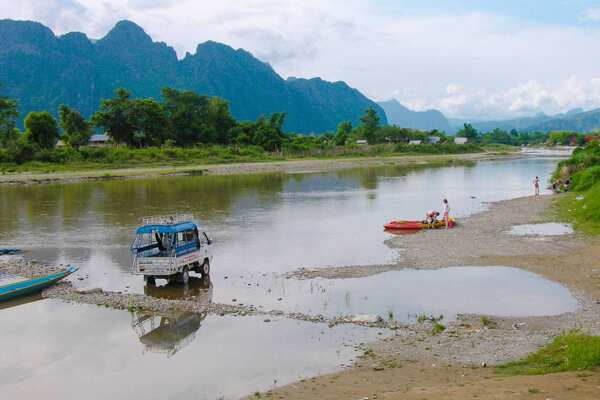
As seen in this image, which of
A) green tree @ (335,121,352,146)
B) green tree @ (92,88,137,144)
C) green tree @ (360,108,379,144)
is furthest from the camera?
green tree @ (360,108,379,144)

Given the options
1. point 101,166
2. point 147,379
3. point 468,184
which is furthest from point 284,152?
point 147,379

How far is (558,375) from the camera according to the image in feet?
39.3

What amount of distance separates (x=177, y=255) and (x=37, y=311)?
5629 millimetres

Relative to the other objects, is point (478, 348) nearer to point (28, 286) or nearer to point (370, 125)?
point (28, 286)

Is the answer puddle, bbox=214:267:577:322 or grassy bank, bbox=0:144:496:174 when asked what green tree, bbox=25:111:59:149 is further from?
puddle, bbox=214:267:577:322

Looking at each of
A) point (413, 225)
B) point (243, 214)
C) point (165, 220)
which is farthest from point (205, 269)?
point (243, 214)

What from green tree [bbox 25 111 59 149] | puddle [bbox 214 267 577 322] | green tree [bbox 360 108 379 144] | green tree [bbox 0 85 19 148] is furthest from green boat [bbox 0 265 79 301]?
green tree [bbox 360 108 379 144]

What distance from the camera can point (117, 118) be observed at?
393 ft

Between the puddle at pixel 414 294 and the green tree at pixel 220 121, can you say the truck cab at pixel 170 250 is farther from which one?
the green tree at pixel 220 121

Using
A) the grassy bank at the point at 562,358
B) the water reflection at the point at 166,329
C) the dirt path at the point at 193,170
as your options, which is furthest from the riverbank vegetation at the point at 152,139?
the grassy bank at the point at 562,358

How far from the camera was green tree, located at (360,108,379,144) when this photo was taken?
575 feet

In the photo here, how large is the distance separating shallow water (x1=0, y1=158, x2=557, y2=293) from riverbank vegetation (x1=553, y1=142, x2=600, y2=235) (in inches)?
219

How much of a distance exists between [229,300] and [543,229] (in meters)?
21.9

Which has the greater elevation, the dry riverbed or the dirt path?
the dirt path
